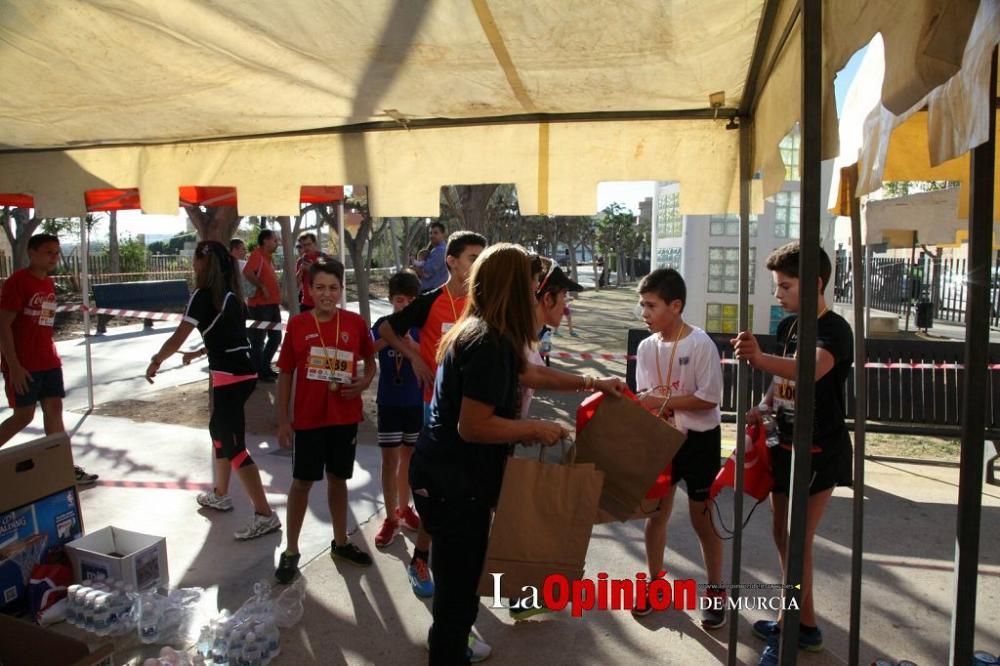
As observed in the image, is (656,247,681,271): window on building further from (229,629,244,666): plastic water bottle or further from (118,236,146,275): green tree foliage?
(118,236,146,275): green tree foliage

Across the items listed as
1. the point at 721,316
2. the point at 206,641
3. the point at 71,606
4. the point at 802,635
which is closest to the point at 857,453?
the point at 802,635

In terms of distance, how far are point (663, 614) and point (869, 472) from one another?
3.65 metres

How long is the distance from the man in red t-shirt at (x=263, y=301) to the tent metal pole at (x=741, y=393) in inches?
291

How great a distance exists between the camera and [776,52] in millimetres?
2547

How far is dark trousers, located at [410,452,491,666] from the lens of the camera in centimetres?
233

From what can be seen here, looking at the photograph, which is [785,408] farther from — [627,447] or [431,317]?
[431,317]

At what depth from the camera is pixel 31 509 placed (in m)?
3.50

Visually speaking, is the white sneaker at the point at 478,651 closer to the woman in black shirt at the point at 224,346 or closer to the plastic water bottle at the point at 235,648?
the plastic water bottle at the point at 235,648

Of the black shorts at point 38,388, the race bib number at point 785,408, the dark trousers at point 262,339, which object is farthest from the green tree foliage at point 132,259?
the race bib number at point 785,408

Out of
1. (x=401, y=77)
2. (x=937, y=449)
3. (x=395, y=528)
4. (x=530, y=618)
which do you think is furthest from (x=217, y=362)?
(x=937, y=449)

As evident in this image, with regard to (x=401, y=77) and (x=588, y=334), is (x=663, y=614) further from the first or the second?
(x=588, y=334)

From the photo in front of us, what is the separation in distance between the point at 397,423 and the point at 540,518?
2149 millimetres

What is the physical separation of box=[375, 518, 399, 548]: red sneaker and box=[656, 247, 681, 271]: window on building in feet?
25.5

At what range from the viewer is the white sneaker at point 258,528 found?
439 cm
